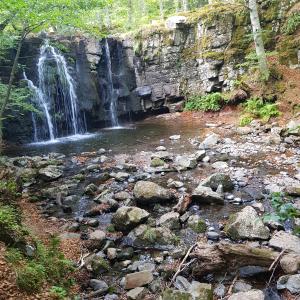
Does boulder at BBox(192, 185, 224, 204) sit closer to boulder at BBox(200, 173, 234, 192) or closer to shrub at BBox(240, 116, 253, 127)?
boulder at BBox(200, 173, 234, 192)

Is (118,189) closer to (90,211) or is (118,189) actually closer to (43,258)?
(90,211)

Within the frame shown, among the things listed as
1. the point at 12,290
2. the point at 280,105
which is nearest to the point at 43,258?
the point at 12,290

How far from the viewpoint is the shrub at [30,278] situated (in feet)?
10.9

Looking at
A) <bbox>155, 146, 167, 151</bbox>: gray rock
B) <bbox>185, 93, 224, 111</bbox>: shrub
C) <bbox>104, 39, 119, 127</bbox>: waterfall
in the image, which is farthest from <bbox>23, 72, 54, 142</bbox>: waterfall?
<bbox>185, 93, 224, 111</bbox>: shrub

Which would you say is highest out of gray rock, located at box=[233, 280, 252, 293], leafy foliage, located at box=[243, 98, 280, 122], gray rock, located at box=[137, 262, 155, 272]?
leafy foliage, located at box=[243, 98, 280, 122]

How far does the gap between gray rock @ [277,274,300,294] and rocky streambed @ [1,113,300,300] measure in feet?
0.04

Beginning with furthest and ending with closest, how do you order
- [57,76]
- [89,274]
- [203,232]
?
1. [57,76]
2. [203,232]
3. [89,274]

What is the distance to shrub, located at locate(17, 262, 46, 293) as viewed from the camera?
10.9 ft

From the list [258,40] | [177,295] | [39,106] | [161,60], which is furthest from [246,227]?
[161,60]

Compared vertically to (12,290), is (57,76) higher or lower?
higher

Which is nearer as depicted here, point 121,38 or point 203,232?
point 203,232

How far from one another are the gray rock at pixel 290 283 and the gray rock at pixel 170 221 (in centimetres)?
237

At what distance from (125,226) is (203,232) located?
4.79ft

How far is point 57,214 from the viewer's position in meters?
7.31
